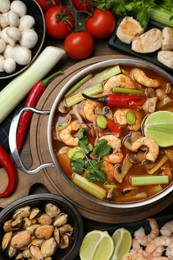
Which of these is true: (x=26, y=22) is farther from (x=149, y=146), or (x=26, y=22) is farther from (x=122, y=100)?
(x=149, y=146)

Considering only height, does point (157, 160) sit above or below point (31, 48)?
below

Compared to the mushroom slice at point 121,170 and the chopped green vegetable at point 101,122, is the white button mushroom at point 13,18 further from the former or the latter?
the mushroom slice at point 121,170

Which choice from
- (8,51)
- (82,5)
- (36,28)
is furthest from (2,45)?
(82,5)

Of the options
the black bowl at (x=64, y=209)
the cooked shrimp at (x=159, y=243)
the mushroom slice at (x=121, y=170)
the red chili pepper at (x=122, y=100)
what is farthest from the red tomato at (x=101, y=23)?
the cooked shrimp at (x=159, y=243)

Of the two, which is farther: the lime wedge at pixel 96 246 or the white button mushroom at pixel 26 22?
the white button mushroom at pixel 26 22

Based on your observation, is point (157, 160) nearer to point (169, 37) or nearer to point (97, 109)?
point (97, 109)

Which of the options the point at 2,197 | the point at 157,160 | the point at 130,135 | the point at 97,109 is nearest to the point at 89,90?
the point at 97,109
